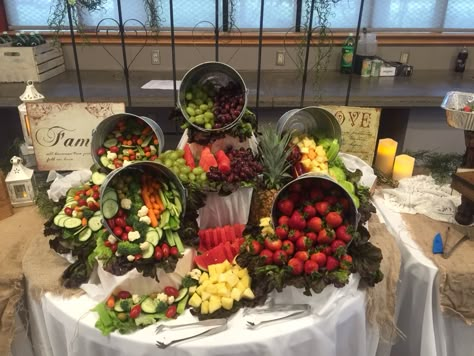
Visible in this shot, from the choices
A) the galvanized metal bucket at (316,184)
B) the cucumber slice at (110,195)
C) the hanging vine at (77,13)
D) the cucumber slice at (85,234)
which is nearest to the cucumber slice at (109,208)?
the cucumber slice at (110,195)

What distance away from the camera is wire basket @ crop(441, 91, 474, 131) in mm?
1093

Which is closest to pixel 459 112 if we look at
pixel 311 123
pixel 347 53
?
pixel 311 123

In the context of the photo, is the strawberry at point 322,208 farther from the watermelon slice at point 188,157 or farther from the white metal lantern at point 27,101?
the white metal lantern at point 27,101

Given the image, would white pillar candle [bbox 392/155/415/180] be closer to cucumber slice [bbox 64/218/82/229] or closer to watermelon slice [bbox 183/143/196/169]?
watermelon slice [bbox 183/143/196/169]

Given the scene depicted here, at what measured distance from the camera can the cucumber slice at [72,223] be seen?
0.90 m

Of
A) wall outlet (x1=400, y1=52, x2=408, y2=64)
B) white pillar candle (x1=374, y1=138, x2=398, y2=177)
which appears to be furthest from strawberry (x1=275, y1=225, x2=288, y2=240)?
wall outlet (x1=400, y1=52, x2=408, y2=64)

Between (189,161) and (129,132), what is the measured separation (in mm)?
207

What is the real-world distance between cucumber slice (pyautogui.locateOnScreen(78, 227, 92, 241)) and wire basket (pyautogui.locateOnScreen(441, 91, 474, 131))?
101 centimetres

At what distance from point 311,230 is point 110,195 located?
428 millimetres

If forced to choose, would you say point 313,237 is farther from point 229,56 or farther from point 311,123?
point 229,56

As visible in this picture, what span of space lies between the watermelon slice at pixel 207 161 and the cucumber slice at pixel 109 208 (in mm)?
251

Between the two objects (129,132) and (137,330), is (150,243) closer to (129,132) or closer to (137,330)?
(137,330)

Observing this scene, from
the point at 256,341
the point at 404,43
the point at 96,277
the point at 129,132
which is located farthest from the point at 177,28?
the point at 256,341

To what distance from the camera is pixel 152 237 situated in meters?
0.83
